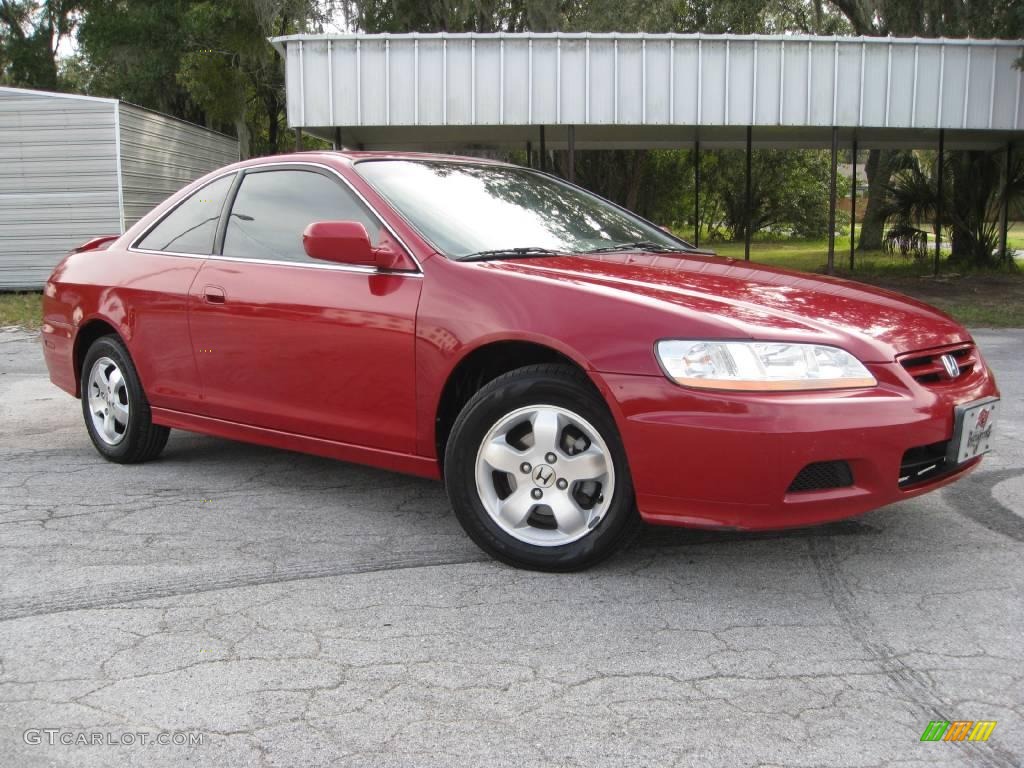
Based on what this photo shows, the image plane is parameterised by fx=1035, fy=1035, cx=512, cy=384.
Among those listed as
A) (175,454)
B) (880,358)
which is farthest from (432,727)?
(175,454)

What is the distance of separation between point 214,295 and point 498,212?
1.33 metres

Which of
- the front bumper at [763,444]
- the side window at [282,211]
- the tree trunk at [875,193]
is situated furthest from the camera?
the tree trunk at [875,193]

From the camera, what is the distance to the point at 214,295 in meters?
4.59

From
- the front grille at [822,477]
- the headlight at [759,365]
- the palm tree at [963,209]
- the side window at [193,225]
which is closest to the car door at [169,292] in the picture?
the side window at [193,225]

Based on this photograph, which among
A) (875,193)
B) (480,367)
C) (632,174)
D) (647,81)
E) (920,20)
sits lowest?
(480,367)

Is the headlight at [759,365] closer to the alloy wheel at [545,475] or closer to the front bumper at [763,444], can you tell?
the front bumper at [763,444]

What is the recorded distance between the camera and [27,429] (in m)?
6.32

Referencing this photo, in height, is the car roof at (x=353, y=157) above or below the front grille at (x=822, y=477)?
above

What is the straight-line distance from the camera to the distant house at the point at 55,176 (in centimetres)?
1583

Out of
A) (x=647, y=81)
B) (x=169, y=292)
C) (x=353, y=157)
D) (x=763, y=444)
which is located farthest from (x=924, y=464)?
(x=647, y=81)

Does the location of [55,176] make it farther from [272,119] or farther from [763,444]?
[272,119]

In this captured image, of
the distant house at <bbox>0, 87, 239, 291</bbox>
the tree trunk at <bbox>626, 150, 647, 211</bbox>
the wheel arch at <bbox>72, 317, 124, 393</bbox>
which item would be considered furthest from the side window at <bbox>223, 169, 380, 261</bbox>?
the tree trunk at <bbox>626, 150, 647, 211</bbox>

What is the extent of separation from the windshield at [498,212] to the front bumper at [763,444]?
3.31 ft

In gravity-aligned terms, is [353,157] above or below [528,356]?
above
